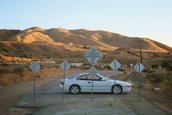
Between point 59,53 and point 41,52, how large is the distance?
838 centimetres

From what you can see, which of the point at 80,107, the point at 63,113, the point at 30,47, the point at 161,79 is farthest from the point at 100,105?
the point at 30,47

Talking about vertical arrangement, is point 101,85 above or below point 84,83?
below

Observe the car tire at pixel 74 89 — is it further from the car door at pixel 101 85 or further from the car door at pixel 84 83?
the car door at pixel 101 85

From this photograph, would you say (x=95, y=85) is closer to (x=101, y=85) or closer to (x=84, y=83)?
(x=101, y=85)

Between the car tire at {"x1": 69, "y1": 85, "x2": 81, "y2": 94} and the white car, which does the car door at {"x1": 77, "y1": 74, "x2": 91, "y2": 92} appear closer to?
the white car

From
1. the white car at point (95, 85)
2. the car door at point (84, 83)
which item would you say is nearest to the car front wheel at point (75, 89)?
the white car at point (95, 85)

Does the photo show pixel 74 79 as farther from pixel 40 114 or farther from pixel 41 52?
pixel 41 52

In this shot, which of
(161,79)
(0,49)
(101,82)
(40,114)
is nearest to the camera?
(40,114)

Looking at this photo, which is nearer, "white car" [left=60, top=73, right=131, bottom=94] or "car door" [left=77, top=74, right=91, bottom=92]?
"white car" [left=60, top=73, right=131, bottom=94]

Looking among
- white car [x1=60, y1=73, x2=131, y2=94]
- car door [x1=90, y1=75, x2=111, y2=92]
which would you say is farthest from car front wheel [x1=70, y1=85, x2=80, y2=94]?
car door [x1=90, y1=75, x2=111, y2=92]

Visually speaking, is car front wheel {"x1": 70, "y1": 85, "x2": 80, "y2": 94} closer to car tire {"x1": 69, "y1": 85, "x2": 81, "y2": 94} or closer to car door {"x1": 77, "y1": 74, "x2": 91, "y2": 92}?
car tire {"x1": 69, "y1": 85, "x2": 81, "y2": 94}

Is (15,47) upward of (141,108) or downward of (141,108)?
upward

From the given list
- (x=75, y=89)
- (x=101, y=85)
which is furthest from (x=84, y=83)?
(x=101, y=85)

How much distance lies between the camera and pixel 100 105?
18797mm
